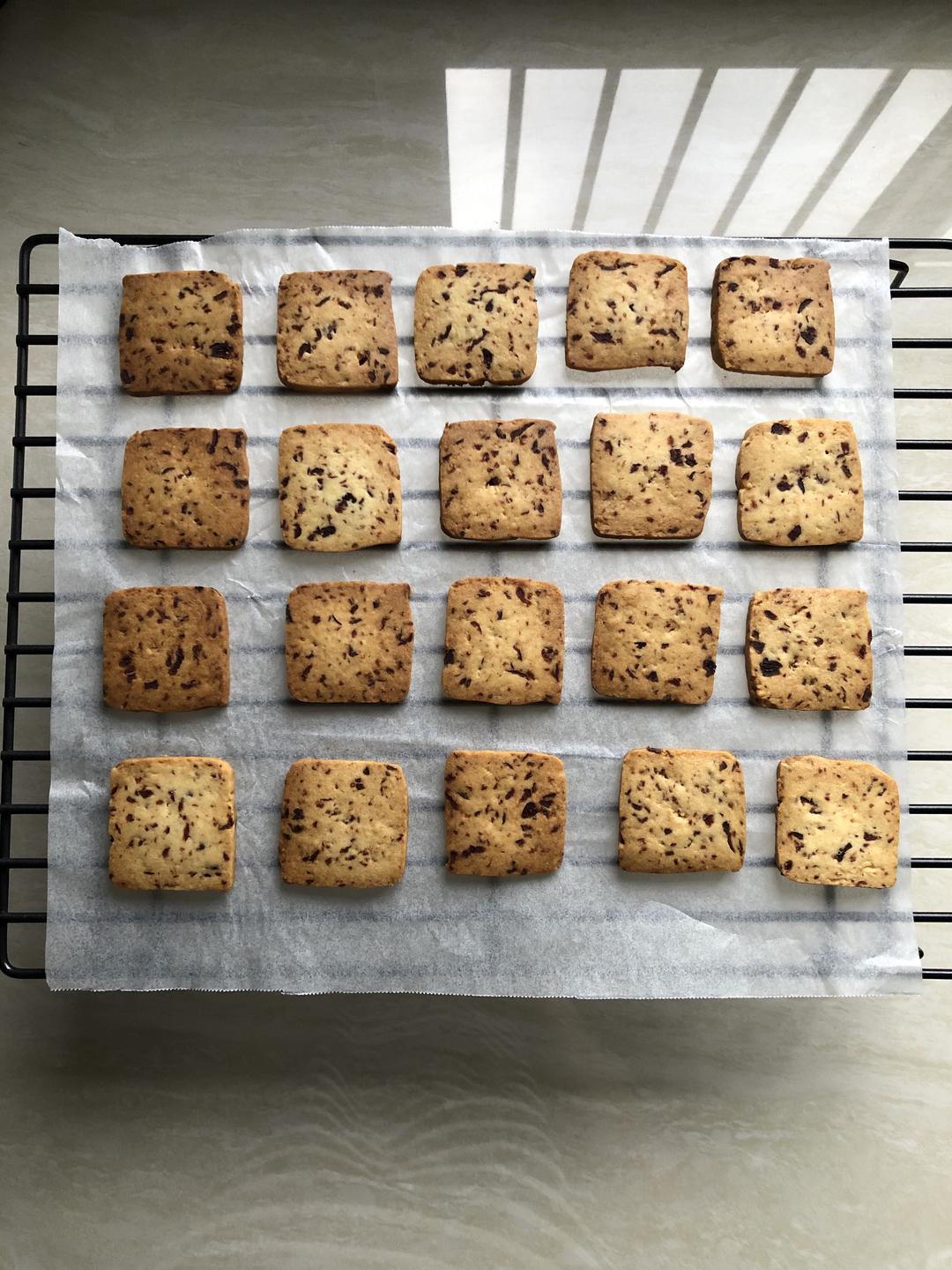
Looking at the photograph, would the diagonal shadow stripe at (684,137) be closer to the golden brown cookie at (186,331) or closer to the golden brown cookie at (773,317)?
the golden brown cookie at (773,317)

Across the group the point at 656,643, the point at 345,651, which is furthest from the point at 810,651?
the point at 345,651

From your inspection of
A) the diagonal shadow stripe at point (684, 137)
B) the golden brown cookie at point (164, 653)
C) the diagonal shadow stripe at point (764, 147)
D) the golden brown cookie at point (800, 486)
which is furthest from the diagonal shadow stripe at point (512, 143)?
the golden brown cookie at point (164, 653)

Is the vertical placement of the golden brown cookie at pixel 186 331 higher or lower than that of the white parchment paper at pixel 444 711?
higher

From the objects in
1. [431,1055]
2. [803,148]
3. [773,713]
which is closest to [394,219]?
[803,148]

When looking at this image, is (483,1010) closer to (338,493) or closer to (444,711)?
(444,711)

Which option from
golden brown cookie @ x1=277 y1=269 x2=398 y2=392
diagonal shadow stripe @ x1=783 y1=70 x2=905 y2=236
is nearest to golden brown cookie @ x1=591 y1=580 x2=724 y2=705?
Result: golden brown cookie @ x1=277 y1=269 x2=398 y2=392

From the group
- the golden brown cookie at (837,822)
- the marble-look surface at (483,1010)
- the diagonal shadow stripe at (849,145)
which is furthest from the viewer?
the diagonal shadow stripe at (849,145)

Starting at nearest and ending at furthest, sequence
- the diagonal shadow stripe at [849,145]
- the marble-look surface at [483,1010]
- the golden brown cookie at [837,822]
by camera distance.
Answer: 1. the golden brown cookie at [837,822]
2. the marble-look surface at [483,1010]
3. the diagonal shadow stripe at [849,145]
